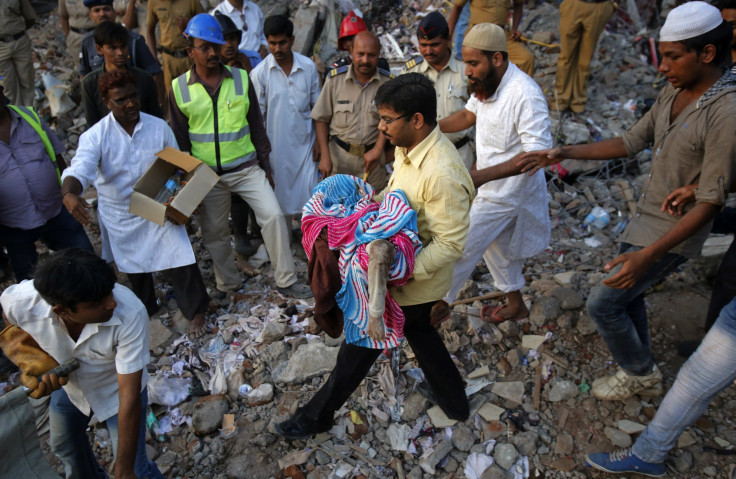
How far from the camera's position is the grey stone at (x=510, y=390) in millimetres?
3504

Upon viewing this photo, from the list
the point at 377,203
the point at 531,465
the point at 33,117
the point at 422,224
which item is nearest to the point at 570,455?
the point at 531,465

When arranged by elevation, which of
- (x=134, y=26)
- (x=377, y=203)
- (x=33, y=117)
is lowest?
(x=134, y=26)

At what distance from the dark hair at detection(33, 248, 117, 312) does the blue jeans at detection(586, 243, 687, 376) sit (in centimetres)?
253

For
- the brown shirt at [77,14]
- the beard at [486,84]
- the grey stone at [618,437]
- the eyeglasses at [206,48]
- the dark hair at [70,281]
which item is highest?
the beard at [486,84]

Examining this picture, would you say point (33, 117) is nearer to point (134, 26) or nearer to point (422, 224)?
point (422, 224)

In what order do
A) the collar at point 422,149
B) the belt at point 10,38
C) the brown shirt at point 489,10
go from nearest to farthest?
the collar at point 422,149 → the brown shirt at point 489,10 → the belt at point 10,38

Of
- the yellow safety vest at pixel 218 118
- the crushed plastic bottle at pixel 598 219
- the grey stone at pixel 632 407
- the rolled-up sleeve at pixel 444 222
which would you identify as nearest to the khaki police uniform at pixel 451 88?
the yellow safety vest at pixel 218 118

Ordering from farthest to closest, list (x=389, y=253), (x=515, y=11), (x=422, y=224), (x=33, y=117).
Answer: (x=515, y=11) < (x=33, y=117) < (x=422, y=224) < (x=389, y=253)

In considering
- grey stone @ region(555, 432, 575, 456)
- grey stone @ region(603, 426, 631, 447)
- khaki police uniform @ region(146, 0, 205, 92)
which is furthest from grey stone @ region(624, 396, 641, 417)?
Result: khaki police uniform @ region(146, 0, 205, 92)

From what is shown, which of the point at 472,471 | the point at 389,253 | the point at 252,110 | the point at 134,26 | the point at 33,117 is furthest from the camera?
the point at 134,26

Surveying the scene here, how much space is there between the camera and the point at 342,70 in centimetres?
473

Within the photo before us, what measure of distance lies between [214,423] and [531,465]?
2.07m

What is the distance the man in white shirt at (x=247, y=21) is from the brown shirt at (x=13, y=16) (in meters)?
2.98

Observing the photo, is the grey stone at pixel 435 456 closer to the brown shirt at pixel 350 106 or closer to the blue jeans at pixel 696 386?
the blue jeans at pixel 696 386
